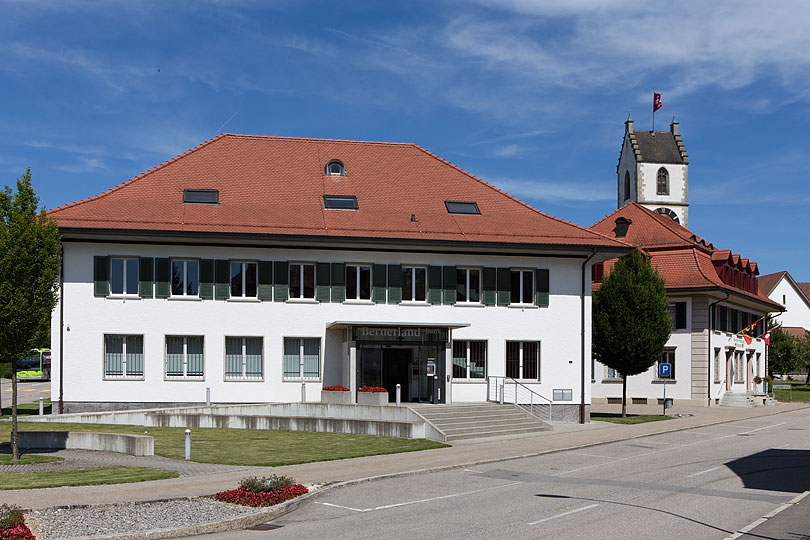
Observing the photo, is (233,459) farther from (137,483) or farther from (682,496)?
(682,496)

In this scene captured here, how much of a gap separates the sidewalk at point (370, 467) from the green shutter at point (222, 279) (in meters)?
11.2

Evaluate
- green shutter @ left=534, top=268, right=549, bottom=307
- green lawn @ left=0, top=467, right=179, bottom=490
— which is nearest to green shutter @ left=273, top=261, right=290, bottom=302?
green shutter @ left=534, top=268, right=549, bottom=307

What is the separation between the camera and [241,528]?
1352cm

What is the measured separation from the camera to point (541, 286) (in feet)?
116

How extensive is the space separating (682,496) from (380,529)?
6412 mm

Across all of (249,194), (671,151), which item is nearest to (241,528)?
(249,194)

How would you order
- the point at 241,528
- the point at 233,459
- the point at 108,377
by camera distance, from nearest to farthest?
1. the point at 241,528
2. the point at 233,459
3. the point at 108,377

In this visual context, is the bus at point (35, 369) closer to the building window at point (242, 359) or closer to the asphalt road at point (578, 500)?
the building window at point (242, 359)

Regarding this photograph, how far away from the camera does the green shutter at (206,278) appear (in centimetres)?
3309

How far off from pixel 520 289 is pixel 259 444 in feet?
48.0

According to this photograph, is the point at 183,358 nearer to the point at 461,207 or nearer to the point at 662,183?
the point at 461,207

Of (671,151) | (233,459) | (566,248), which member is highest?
(671,151)

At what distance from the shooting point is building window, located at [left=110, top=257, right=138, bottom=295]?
1289 inches

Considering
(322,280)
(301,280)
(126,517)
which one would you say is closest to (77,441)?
(126,517)
